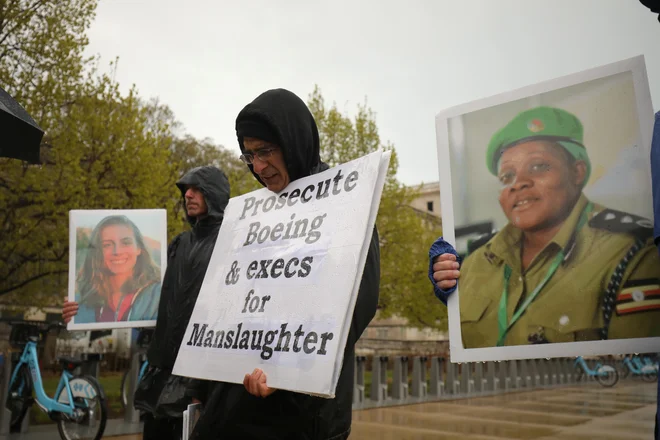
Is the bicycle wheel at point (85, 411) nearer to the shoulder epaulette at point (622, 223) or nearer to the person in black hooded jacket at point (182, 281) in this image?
the person in black hooded jacket at point (182, 281)

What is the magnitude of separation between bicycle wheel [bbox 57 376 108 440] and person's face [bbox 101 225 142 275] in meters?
2.34

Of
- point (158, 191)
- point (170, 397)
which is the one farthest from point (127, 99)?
point (170, 397)

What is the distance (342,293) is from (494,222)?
675 mm

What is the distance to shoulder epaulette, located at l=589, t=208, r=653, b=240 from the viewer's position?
73.2 inches

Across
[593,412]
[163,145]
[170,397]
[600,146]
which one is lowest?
[593,412]

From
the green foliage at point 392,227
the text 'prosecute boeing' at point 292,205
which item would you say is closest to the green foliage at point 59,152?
the green foliage at point 392,227

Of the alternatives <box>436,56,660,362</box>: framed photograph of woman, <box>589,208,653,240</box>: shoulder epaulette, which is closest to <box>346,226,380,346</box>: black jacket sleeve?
<box>436,56,660,362</box>: framed photograph of woman

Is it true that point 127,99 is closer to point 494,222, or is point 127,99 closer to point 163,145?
point 163,145

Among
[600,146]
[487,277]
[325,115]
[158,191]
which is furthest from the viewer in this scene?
[325,115]

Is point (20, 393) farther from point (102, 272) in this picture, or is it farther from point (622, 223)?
point (622, 223)

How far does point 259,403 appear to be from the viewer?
2074 mm

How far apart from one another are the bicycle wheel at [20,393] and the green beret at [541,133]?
23.0 ft

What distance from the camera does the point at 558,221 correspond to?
2.02 m

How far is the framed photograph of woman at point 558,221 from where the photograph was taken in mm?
1863
